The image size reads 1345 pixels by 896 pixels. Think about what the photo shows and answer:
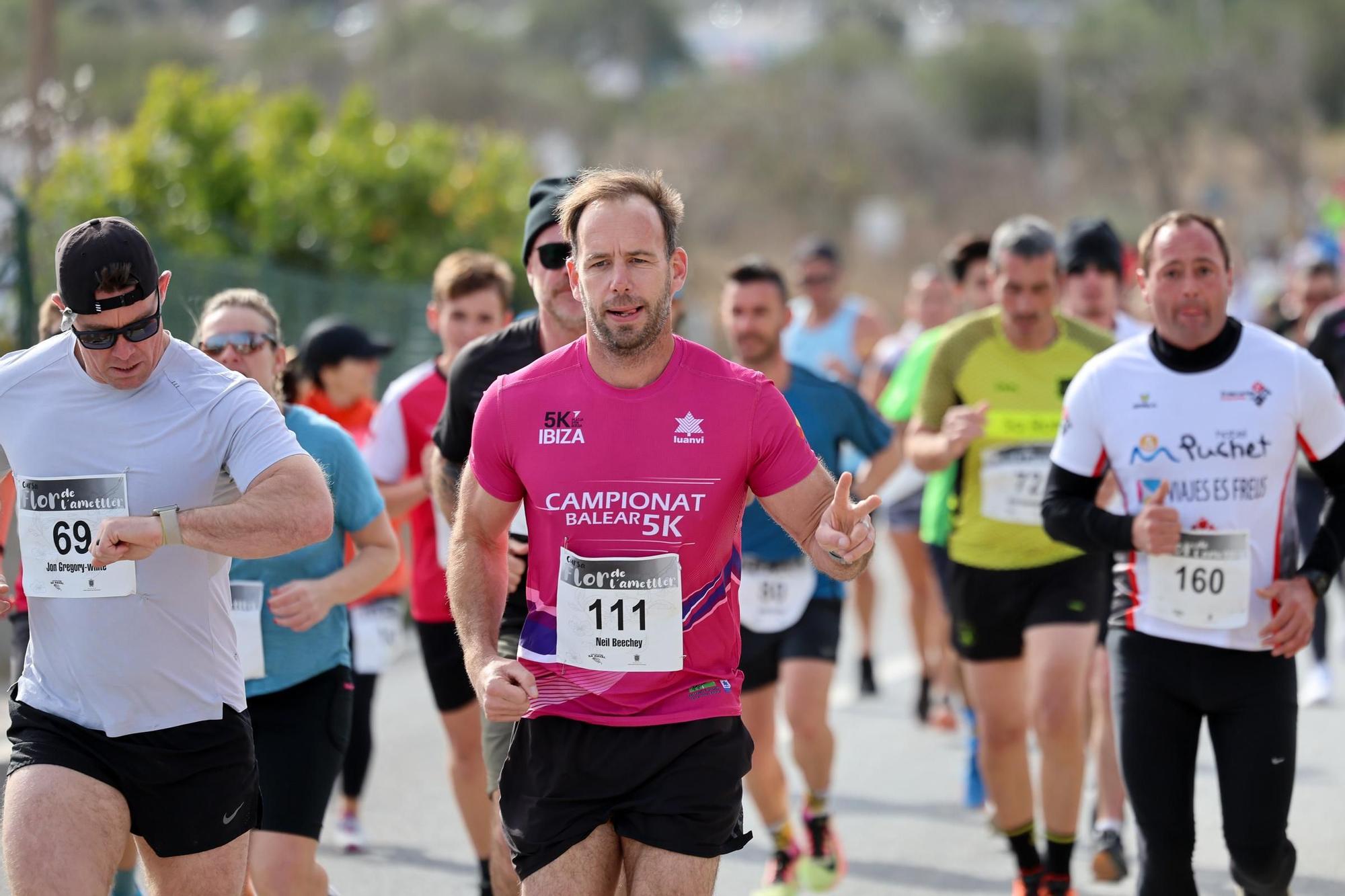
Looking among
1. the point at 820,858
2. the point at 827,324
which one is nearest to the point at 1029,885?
the point at 820,858

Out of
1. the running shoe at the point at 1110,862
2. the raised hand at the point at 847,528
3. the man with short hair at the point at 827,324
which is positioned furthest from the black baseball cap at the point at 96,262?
the man with short hair at the point at 827,324

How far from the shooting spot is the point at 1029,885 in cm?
659

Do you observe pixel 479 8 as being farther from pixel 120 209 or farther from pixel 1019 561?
pixel 1019 561

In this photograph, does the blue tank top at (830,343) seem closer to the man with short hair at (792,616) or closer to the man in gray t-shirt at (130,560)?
the man with short hair at (792,616)

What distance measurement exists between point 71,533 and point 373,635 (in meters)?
3.35

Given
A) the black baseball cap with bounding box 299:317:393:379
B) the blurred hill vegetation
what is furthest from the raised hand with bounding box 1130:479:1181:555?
the blurred hill vegetation

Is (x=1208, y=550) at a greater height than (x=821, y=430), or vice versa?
(x=821, y=430)

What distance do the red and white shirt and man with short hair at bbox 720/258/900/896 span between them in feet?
3.90

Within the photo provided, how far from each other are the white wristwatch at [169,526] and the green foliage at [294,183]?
11.4 meters

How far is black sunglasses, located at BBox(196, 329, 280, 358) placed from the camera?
546 cm

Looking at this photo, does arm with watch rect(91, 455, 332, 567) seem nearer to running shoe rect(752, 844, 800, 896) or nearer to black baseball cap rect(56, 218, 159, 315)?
black baseball cap rect(56, 218, 159, 315)

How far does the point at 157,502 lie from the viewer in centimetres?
421

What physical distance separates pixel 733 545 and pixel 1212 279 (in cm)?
196

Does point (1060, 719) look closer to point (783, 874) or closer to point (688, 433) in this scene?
point (783, 874)
